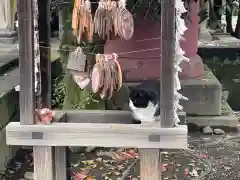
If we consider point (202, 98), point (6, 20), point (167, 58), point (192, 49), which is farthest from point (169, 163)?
point (6, 20)

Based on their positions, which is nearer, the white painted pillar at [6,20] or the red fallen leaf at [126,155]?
the red fallen leaf at [126,155]

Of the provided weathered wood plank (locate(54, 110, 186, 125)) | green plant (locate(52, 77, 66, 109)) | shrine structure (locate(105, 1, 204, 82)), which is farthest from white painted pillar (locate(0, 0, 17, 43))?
weathered wood plank (locate(54, 110, 186, 125))

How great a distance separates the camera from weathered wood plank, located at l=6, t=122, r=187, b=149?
362 centimetres

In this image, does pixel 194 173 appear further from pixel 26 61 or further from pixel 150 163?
pixel 26 61

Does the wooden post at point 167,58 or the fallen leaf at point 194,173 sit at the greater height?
the wooden post at point 167,58

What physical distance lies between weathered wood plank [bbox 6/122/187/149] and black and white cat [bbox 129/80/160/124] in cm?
9

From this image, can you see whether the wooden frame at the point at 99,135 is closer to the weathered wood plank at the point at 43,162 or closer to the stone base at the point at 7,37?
the weathered wood plank at the point at 43,162

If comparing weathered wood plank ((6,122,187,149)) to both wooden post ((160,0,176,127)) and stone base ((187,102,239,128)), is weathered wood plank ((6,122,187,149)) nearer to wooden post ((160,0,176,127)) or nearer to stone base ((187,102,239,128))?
wooden post ((160,0,176,127))

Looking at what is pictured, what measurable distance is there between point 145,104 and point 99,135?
439mm

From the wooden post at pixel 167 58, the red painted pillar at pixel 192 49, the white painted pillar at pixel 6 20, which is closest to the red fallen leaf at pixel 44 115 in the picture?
the wooden post at pixel 167 58

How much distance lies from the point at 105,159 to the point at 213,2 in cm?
891

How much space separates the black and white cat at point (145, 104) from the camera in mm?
3762

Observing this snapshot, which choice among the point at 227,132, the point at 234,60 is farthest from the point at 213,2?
the point at 227,132

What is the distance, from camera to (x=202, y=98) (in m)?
7.24
